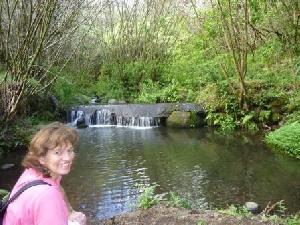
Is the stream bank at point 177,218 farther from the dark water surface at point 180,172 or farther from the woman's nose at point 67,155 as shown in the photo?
the woman's nose at point 67,155

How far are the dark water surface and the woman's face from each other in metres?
5.73

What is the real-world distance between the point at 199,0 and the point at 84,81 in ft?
25.3

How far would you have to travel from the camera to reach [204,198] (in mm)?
8688

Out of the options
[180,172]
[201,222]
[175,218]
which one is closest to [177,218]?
[175,218]

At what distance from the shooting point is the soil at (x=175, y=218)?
18.5ft

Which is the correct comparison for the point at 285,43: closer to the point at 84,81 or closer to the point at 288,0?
the point at 288,0

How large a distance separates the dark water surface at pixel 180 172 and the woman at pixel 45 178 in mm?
5754

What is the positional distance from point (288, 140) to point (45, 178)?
11252 millimetres

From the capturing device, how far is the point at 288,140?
41.1 ft

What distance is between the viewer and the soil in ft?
18.5

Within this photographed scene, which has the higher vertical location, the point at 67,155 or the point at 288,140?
the point at 67,155

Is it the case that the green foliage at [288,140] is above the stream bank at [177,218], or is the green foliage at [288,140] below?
above

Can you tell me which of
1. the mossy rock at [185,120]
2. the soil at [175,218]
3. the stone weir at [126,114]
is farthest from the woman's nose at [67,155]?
the stone weir at [126,114]

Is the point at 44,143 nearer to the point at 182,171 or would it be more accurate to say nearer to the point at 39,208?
the point at 39,208
